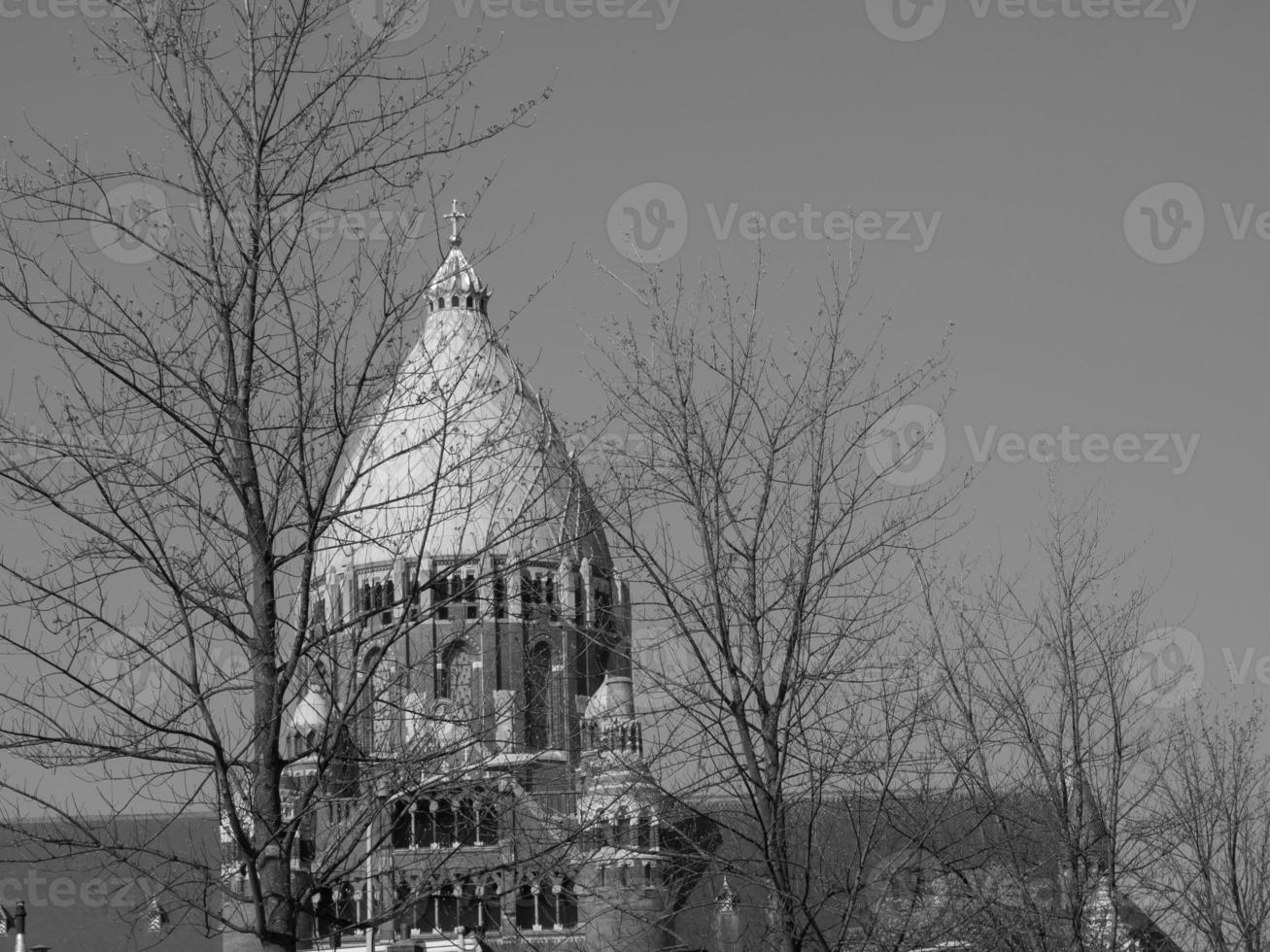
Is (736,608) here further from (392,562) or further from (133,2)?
(133,2)

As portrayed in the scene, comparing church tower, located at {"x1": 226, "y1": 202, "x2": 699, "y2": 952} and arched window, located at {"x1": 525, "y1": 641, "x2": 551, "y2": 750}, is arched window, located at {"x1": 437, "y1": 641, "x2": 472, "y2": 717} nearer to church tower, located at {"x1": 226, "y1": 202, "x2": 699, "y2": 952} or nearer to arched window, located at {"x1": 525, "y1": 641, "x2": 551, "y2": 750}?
church tower, located at {"x1": 226, "y1": 202, "x2": 699, "y2": 952}

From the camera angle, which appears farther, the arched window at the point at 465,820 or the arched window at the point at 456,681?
the arched window at the point at 465,820

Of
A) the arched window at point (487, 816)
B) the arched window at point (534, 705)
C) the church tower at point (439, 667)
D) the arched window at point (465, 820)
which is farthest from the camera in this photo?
the arched window at point (487, 816)

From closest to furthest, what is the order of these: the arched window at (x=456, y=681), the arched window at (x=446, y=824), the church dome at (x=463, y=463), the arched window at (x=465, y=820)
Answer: the church dome at (x=463, y=463)
the arched window at (x=456, y=681)
the arched window at (x=446, y=824)
the arched window at (x=465, y=820)

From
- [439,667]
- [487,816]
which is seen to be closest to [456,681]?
[487,816]

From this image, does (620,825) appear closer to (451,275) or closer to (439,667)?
(439,667)

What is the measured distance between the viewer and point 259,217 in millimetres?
10969

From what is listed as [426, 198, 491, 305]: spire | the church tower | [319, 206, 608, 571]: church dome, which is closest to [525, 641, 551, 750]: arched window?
the church tower

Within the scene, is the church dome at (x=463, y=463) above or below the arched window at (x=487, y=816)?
above

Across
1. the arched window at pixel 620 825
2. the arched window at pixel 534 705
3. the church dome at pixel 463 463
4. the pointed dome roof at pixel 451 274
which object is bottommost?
the arched window at pixel 620 825

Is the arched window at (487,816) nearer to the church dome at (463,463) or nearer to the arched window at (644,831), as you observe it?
the arched window at (644,831)

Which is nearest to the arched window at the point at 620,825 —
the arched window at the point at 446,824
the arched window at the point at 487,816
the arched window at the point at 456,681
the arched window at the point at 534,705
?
the arched window at the point at 534,705

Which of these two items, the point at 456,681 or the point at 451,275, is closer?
the point at 451,275

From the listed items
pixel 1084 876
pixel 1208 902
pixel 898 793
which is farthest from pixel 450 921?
pixel 898 793
